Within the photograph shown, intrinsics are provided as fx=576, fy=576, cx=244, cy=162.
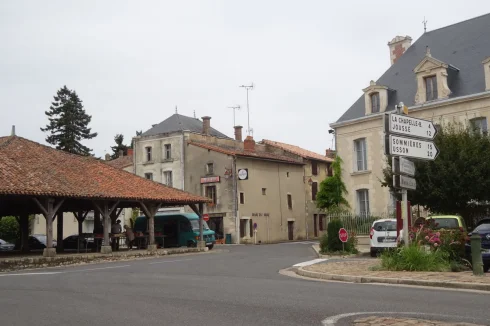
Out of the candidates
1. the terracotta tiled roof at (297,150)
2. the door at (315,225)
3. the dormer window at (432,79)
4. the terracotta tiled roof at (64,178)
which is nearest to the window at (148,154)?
the terracotta tiled roof at (297,150)

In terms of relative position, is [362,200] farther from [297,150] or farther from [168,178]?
[297,150]

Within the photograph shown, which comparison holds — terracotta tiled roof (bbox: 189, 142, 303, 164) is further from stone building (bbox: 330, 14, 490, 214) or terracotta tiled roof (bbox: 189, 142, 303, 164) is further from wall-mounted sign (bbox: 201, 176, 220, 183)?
stone building (bbox: 330, 14, 490, 214)

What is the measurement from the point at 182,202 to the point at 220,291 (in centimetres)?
2049

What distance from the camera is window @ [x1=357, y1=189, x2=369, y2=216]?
1406 inches

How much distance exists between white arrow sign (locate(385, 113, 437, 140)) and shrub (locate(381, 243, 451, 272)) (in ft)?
8.78

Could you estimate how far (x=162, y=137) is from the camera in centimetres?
4959

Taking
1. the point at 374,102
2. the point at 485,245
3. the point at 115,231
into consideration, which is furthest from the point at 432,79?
the point at 485,245

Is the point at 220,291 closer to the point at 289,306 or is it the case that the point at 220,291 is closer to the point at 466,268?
the point at 289,306

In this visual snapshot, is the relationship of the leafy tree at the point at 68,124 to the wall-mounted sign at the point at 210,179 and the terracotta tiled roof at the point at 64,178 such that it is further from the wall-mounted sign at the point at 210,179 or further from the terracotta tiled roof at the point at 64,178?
the terracotta tiled roof at the point at 64,178

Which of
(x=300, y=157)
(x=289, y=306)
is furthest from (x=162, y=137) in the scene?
(x=289, y=306)

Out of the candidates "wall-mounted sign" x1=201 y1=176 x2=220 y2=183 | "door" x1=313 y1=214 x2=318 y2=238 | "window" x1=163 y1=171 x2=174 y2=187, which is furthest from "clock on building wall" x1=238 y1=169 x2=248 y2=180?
"door" x1=313 y1=214 x2=318 y2=238

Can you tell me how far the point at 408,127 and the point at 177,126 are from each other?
38463 mm

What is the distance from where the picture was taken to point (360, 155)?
3619 cm

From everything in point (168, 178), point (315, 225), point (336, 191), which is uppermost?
point (168, 178)
